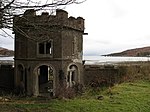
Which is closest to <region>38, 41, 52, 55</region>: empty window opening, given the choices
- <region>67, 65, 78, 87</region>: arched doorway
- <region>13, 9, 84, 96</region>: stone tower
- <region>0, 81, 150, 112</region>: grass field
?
<region>13, 9, 84, 96</region>: stone tower

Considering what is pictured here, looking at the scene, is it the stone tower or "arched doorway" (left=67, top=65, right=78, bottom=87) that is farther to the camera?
"arched doorway" (left=67, top=65, right=78, bottom=87)

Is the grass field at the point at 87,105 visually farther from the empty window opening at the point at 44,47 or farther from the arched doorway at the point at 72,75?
the empty window opening at the point at 44,47

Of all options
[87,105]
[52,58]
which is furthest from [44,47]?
[87,105]

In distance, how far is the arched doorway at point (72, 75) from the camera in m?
22.2

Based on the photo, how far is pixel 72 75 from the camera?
23.1 m

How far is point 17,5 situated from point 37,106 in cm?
499

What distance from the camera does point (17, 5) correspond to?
7902 mm

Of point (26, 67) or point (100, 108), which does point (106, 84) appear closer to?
point (26, 67)

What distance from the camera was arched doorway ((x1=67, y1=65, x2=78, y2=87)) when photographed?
72.8 ft

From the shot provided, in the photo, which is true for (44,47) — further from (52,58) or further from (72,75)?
(72,75)

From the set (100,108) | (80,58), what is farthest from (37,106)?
(80,58)

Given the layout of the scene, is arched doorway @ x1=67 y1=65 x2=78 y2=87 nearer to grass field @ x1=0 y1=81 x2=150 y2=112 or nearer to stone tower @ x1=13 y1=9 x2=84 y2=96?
stone tower @ x1=13 y1=9 x2=84 y2=96

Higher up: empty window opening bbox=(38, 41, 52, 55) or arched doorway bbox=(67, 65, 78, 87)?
empty window opening bbox=(38, 41, 52, 55)

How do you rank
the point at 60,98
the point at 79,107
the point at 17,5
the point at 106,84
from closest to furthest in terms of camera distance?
the point at 17,5, the point at 79,107, the point at 60,98, the point at 106,84
